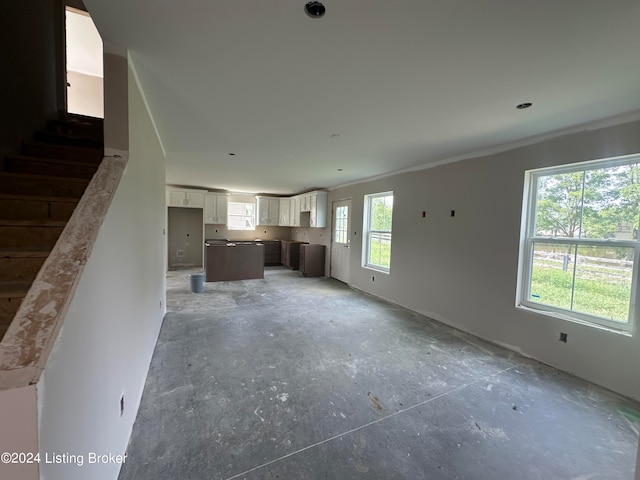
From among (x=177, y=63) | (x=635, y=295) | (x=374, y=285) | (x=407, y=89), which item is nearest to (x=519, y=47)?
(x=407, y=89)

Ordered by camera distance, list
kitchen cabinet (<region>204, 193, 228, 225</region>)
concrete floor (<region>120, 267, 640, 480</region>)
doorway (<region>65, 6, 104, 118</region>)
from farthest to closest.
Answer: kitchen cabinet (<region>204, 193, 228, 225</region>) → doorway (<region>65, 6, 104, 118</region>) → concrete floor (<region>120, 267, 640, 480</region>)

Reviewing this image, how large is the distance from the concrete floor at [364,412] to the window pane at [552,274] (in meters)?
0.69

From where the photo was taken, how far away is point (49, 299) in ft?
2.75

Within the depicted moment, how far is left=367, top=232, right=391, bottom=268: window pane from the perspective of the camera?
202 inches

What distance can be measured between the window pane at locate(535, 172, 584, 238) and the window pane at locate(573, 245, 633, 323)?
242mm

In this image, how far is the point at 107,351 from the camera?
4.30 feet

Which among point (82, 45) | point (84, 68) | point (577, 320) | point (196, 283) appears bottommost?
point (196, 283)

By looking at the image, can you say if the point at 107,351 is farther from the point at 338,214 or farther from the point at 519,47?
the point at 338,214

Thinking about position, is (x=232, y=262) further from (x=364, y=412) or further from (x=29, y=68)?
(x=364, y=412)

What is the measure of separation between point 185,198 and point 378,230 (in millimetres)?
5181

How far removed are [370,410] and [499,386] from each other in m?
1.23

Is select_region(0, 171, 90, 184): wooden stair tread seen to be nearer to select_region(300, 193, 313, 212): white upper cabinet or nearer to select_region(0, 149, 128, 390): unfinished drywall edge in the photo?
select_region(0, 149, 128, 390): unfinished drywall edge

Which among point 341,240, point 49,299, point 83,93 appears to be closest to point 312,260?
point 341,240

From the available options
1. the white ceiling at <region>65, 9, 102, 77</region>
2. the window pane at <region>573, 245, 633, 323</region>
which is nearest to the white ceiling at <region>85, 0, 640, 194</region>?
the window pane at <region>573, 245, 633, 323</region>
